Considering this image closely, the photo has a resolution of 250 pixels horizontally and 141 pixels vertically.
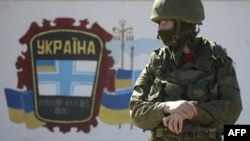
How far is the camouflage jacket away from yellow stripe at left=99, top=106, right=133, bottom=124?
4.75m

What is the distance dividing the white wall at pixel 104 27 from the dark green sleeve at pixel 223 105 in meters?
4.81

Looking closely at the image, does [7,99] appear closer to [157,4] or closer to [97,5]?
[97,5]

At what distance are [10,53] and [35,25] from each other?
409mm

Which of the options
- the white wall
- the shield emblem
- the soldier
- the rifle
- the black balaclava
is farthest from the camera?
the shield emblem

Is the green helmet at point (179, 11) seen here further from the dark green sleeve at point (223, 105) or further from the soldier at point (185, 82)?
the dark green sleeve at point (223, 105)

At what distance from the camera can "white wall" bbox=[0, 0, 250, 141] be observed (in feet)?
24.6

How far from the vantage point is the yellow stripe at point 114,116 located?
756cm

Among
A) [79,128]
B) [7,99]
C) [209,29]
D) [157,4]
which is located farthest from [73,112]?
[157,4]

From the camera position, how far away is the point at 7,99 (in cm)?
773

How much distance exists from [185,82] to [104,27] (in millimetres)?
4901

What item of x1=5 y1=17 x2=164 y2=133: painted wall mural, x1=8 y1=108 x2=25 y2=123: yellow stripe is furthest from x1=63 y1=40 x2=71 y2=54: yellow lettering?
x1=8 y1=108 x2=25 y2=123: yellow stripe

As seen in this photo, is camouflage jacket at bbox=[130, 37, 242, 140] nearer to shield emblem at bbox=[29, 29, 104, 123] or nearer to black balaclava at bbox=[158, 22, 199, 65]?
black balaclava at bbox=[158, 22, 199, 65]

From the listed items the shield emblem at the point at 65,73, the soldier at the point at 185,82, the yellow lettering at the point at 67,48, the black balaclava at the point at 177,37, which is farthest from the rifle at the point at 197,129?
the yellow lettering at the point at 67,48

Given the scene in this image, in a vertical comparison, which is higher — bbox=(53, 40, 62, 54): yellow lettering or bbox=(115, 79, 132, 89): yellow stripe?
bbox=(53, 40, 62, 54): yellow lettering
